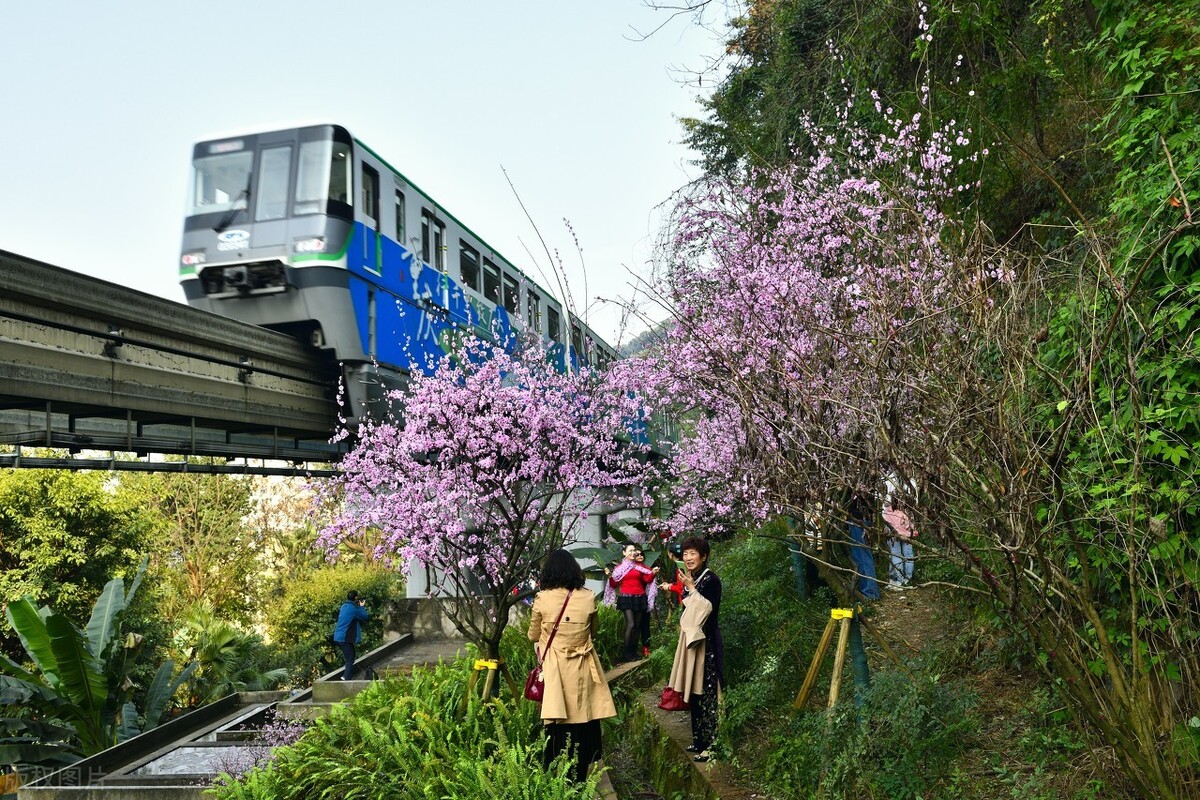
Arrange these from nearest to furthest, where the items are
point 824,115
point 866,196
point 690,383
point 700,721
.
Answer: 1. point 700,721
2. point 866,196
3. point 690,383
4. point 824,115

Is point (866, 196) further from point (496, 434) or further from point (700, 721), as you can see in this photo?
point (700, 721)

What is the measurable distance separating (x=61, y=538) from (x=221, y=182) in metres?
11.6

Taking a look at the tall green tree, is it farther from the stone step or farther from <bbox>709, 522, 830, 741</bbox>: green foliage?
<bbox>709, 522, 830, 741</bbox>: green foliage

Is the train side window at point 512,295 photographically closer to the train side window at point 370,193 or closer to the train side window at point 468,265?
the train side window at point 468,265

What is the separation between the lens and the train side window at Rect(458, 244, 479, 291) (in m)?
16.4

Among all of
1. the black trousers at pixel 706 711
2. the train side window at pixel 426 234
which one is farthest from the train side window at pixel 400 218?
the black trousers at pixel 706 711

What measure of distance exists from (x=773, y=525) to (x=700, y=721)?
7614 millimetres

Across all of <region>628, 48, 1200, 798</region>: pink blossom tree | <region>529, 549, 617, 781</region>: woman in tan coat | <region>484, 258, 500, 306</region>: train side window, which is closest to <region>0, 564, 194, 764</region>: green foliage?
<region>484, 258, 500, 306</region>: train side window

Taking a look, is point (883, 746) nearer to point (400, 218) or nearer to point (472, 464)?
point (472, 464)

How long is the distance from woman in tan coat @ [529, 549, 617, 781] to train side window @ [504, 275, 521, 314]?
12.7 meters

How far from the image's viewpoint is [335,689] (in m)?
13.0

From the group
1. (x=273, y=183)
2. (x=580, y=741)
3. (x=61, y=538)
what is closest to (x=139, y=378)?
(x=273, y=183)

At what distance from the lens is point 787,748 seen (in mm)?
6621

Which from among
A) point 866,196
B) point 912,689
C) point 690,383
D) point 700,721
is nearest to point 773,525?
point 690,383
